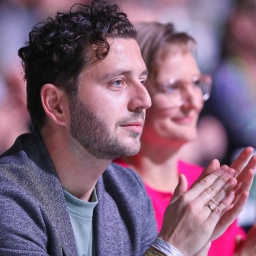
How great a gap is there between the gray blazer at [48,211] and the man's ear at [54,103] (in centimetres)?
6

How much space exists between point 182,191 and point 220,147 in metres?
1.19

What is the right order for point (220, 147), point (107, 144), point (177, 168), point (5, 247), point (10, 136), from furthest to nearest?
1. point (220, 147)
2. point (177, 168)
3. point (10, 136)
4. point (107, 144)
5. point (5, 247)

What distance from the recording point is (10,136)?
1.84 m

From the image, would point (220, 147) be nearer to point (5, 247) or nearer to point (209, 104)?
point (209, 104)

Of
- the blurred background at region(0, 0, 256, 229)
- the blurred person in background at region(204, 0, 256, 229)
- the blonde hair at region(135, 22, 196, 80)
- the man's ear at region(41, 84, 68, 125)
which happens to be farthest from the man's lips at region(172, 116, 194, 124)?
the man's ear at region(41, 84, 68, 125)

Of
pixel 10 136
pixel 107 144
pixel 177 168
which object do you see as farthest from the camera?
pixel 177 168

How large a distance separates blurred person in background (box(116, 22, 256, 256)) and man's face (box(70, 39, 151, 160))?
0.54m

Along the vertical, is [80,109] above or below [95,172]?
above

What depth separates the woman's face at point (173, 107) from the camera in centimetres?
188

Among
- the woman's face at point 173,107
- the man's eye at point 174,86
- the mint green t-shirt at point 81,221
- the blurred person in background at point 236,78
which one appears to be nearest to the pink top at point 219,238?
the woman's face at point 173,107

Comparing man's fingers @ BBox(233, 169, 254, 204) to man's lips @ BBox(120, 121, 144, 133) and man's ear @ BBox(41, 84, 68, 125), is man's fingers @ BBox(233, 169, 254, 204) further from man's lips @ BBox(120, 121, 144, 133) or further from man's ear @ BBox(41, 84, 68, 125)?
man's ear @ BBox(41, 84, 68, 125)

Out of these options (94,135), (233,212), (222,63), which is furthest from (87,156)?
(222,63)

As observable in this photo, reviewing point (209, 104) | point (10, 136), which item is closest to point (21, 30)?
point (10, 136)

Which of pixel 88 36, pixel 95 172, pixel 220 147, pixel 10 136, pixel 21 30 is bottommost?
pixel 220 147
